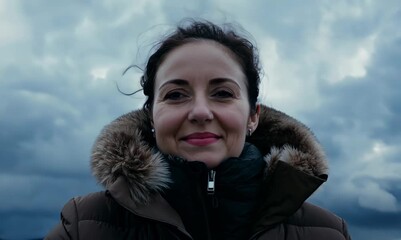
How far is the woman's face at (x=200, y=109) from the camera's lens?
361 centimetres

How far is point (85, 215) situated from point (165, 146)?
27.9 inches

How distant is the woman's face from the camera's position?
11.8ft

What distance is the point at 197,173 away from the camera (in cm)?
352

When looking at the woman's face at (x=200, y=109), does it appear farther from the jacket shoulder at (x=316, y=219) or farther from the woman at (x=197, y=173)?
the jacket shoulder at (x=316, y=219)

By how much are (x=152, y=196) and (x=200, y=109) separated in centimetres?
66

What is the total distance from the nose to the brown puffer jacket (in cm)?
37

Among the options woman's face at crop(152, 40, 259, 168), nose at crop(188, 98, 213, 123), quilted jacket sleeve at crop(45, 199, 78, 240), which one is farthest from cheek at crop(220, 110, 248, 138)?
quilted jacket sleeve at crop(45, 199, 78, 240)

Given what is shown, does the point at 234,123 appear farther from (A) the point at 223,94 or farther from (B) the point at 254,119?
(B) the point at 254,119

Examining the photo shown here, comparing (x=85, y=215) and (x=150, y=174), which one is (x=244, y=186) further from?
(x=85, y=215)

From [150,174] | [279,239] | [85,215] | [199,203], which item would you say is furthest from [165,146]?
[279,239]

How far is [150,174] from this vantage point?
357 cm

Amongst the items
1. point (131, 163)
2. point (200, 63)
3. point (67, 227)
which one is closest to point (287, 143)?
point (200, 63)

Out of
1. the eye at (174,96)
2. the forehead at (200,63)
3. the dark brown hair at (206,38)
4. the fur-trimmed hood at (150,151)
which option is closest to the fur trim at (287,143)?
the fur-trimmed hood at (150,151)

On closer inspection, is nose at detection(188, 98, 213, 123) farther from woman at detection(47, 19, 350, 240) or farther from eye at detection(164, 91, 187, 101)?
eye at detection(164, 91, 187, 101)
